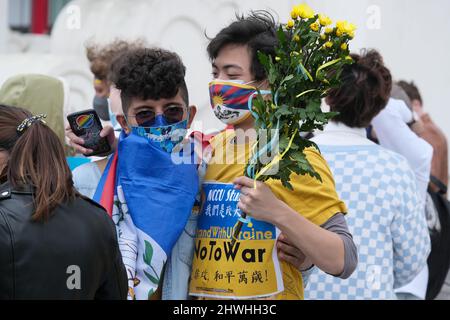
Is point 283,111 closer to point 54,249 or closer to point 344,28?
point 344,28

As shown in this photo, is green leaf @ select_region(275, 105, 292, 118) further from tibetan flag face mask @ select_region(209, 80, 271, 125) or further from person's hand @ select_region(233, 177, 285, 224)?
tibetan flag face mask @ select_region(209, 80, 271, 125)

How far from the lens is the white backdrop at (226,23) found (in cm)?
873

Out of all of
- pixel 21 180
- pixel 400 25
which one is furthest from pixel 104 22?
pixel 21 180

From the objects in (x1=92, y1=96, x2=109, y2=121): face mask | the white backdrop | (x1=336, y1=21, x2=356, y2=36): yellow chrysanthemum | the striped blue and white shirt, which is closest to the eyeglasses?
(x1=336, y1=21, x2=356, y2=36): yellow chrysanthemum

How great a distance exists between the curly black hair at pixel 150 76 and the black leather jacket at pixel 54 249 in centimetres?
62

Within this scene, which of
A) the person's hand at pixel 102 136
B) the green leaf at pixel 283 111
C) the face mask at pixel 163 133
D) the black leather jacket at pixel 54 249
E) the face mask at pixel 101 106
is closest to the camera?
the black leather jacket at pixel 54 249

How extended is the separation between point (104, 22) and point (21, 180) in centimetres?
714

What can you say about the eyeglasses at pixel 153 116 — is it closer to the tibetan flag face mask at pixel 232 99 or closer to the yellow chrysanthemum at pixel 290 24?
the tibetan flag face mask at pixel 232 99

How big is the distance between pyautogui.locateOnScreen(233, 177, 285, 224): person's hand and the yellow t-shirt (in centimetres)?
18

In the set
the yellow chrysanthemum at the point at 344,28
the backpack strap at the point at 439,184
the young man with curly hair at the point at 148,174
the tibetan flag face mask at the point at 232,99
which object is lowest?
the backpack strap at the point at 439,184

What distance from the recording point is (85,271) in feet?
9.37

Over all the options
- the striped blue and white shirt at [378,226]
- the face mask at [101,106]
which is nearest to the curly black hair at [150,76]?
the striped blue and white shirt at [378,226]

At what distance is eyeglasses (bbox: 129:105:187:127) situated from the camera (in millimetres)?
3465

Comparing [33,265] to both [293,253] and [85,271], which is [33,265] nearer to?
[85,271]
